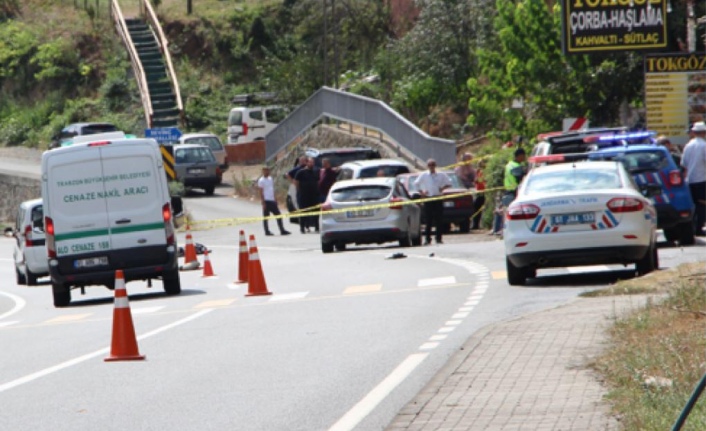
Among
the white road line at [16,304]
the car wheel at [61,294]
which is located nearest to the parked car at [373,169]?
the white road line at [16,304]

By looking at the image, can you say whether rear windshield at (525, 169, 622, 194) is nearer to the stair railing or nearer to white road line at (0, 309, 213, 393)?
white road line at (0, 309, 213, 393)

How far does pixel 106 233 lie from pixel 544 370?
11.9m

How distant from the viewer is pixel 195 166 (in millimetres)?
52250

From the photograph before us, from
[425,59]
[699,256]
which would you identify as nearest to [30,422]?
[699,256]

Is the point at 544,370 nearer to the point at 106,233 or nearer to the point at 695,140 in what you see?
the point at 106,233

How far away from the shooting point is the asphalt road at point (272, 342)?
1051 centimetres

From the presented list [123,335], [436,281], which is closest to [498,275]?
[436,281]

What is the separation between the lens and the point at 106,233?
22.2m

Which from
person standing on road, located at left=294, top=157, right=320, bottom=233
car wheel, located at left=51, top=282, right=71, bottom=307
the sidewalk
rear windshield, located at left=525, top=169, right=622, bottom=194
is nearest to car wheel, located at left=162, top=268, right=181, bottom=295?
car wheel, located at left=51, top=282, right=71, bottom=307

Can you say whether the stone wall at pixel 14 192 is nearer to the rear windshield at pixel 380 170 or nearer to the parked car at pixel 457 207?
the rear windshield at pixel 380 170

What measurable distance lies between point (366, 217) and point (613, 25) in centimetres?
837

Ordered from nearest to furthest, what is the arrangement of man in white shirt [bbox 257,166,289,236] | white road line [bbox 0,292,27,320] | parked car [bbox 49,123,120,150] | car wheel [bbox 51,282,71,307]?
white road line [bbox 0,292,27,320]
car wheel [bbox 51,282,71,307]
man in white shirt [bbox 257,166,289,236]
parked car [bbox 49,123,120,150]

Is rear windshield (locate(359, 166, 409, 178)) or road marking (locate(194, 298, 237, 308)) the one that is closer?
road marking (locate(194, 298, 237, 308))

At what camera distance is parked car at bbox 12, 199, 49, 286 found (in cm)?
2927
